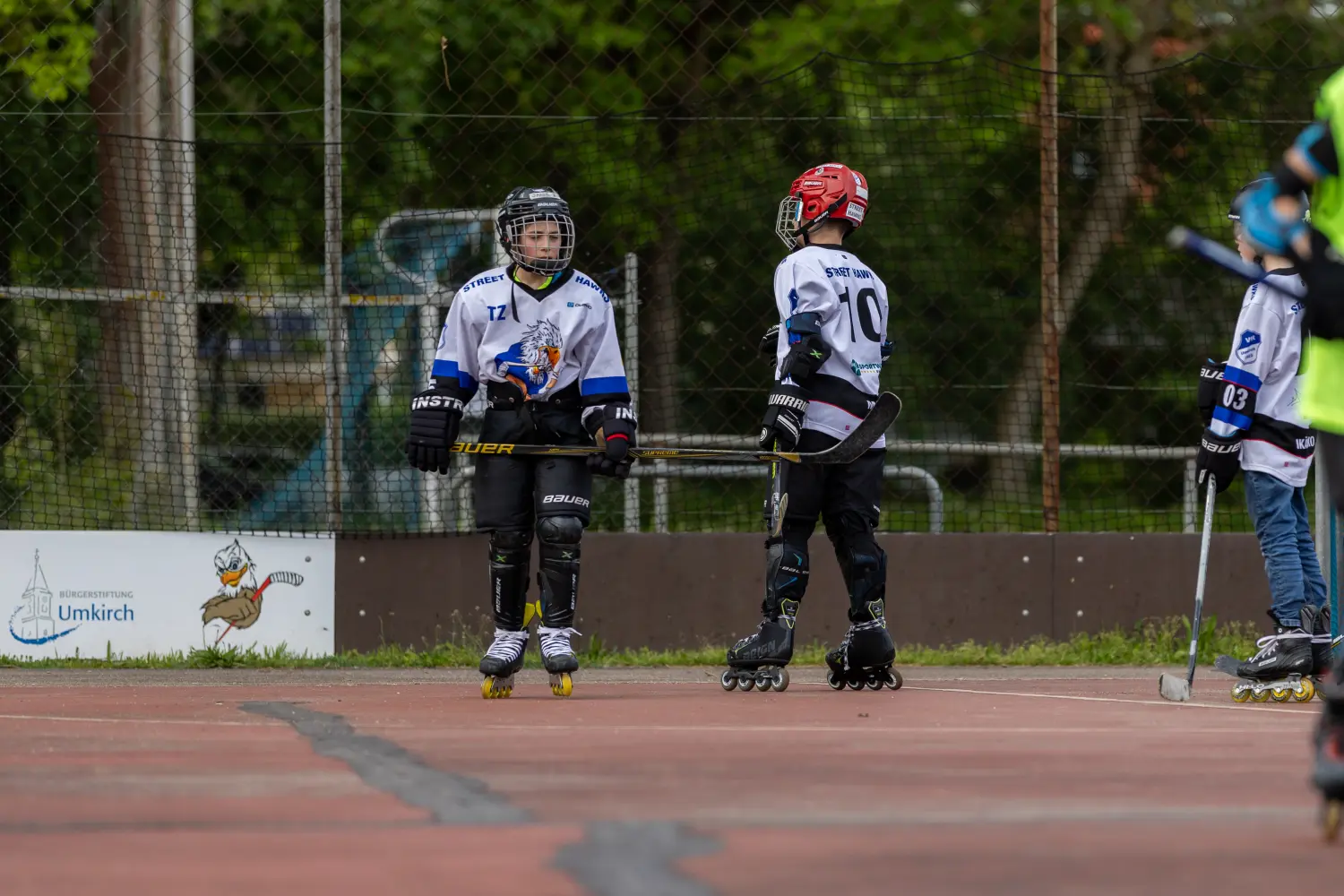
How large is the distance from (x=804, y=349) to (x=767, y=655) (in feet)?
3.72

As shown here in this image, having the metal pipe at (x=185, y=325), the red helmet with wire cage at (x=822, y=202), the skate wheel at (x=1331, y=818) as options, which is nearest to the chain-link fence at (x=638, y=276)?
the metal pipe at (x=185, y=325)

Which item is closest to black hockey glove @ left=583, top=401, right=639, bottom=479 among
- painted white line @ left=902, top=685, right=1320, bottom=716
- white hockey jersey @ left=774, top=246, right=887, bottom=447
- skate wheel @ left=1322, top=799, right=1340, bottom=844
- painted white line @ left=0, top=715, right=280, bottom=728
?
white hockey jersey @ left=774, top=246, right=887, bottom=447

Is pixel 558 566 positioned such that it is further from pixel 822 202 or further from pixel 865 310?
pixel 822 202

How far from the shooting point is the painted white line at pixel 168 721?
600 cm

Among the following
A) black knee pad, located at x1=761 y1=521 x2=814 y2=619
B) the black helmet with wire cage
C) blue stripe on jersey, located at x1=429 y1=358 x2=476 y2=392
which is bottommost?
black knee pad, located at x1=761 y1=521 x2=814 y2=619

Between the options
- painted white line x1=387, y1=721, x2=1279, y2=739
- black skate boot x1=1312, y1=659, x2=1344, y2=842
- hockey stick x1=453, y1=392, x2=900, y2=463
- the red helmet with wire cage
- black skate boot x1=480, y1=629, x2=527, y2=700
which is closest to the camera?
black skate boot x1=1312, y1=659, x2=1344, y2=842

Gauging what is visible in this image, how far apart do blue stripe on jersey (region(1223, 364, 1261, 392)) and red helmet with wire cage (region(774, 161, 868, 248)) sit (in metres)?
1.54

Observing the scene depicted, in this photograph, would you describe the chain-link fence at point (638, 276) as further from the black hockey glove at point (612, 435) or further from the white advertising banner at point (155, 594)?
the black hockey glove at point (612, 435)

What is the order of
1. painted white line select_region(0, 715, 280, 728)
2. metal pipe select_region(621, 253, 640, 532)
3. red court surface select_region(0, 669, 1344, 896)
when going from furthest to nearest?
1. metal pipe select_region(621, 253, 640, 532)
2. painted white line select_region(0, 715, 280, 728)
3. red court surface select_region(0, 669, 1344, 896)

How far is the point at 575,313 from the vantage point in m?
7.59

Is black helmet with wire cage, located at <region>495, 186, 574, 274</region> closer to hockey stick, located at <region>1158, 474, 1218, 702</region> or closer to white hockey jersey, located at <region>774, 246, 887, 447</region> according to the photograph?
white hockey jersey, located at <region>774, 246, 887, 447</region>

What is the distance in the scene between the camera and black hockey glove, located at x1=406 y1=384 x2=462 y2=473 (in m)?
7.45

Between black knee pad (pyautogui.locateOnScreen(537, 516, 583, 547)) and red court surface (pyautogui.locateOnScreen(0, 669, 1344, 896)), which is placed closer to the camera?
red court surface (pyautogui.locateOnScreen(0, 669, 1344, 896))

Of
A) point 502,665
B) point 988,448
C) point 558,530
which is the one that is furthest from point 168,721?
point 988,448
